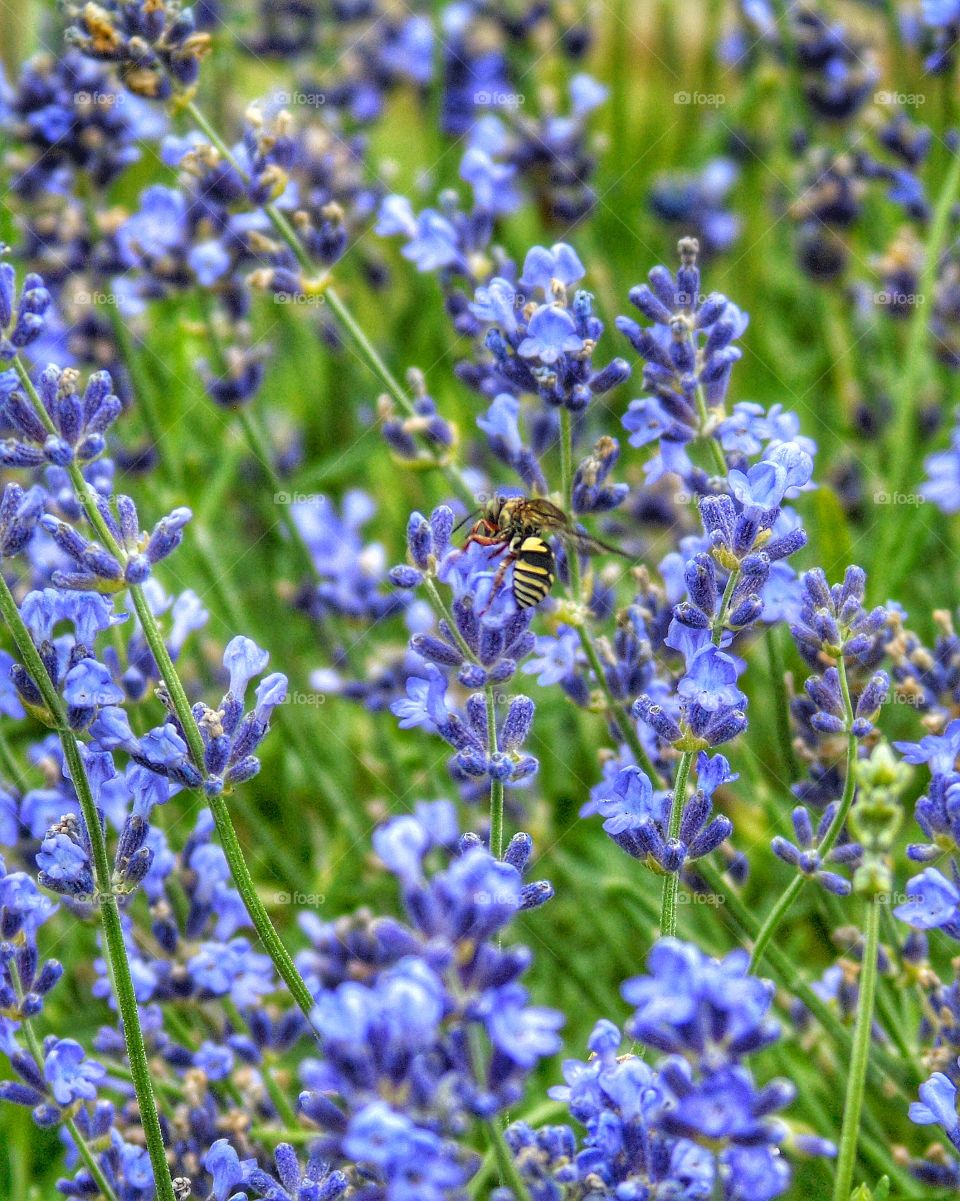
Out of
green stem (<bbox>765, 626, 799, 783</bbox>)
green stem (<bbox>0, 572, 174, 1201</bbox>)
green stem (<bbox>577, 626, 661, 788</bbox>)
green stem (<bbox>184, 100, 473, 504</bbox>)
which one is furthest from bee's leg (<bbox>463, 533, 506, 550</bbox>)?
green stem (<bbox>0, 572, 174, 1201</bbox>)

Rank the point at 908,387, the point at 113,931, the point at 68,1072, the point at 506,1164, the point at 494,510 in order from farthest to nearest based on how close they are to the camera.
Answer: the point at 908,387 < the point at 494,510 < the point at 68,1072 < the point at 113,931 < the point at 506,1164

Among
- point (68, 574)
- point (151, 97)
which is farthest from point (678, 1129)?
point (151, 97)

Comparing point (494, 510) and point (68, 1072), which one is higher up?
point (494, 510)

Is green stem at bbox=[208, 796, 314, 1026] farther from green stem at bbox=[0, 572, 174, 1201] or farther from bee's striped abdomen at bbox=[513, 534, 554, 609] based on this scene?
bee's striped abdomen at bbox=[513, 534, 554, 609]

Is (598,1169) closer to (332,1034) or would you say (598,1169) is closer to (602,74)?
(332,1034)

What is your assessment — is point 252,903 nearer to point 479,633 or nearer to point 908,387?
point 479,633

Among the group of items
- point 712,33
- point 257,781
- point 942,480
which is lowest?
point 257,781

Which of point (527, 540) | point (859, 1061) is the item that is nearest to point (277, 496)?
point (527, 540)
